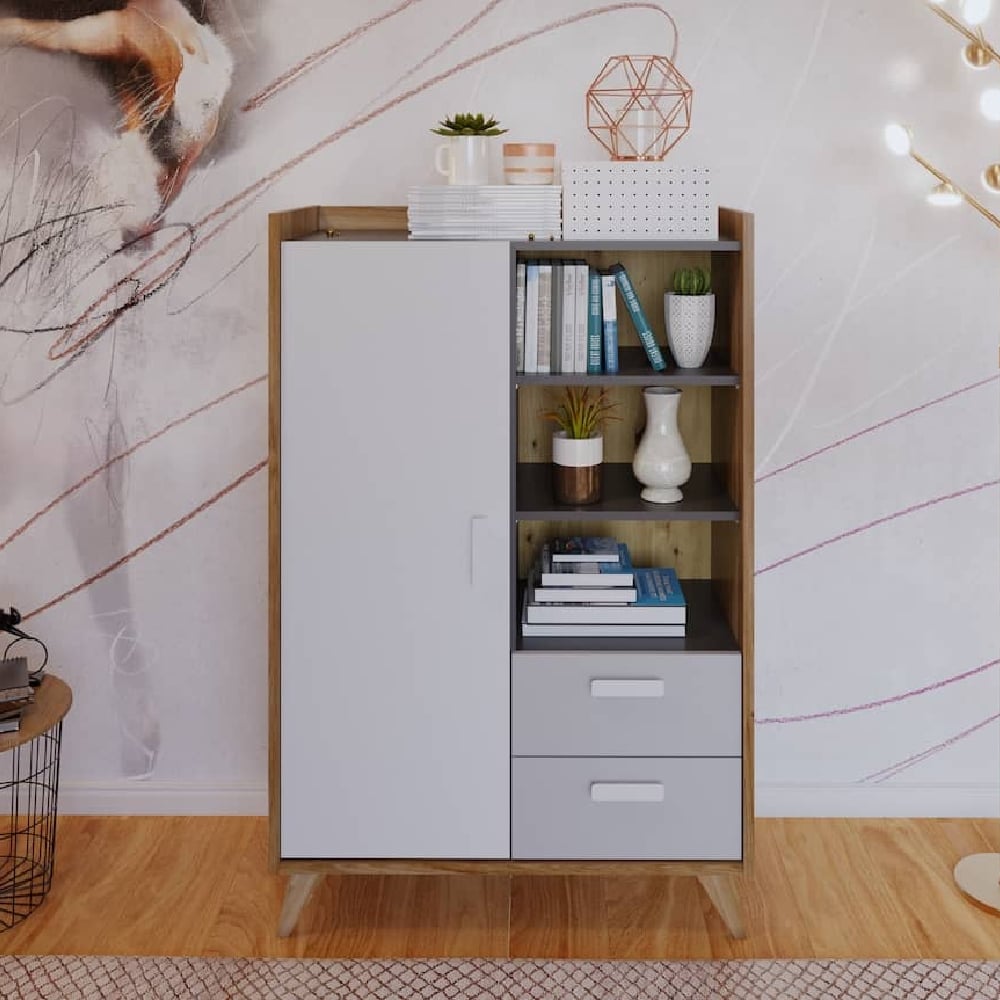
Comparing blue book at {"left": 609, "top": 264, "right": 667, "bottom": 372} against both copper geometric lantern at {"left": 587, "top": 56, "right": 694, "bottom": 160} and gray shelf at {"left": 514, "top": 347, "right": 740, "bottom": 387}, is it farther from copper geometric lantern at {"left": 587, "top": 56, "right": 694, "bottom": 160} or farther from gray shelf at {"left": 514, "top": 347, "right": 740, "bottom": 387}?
copper geometric lantern at {"left": 587, "top": 56, "right": 694, "bottom": 160}

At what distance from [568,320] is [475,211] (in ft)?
0.90

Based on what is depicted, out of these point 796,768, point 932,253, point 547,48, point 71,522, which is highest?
point 547,48

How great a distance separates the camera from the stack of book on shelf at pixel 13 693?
2590 mm

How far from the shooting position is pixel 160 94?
287 cm

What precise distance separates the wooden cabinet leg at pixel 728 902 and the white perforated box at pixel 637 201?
1.27 metres

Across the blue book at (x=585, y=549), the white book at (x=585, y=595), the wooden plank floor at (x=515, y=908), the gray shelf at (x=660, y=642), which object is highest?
the blue book at (x=585, y=549)

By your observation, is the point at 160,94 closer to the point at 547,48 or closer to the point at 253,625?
the point at 547,48

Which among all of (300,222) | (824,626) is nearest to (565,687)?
(824,626)

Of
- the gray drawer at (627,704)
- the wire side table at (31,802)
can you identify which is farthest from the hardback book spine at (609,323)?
the wire side table at (31,802)

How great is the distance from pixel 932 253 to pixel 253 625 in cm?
177

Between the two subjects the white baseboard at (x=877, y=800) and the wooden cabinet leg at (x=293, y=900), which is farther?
the white baseboard at (x=877, y=800)

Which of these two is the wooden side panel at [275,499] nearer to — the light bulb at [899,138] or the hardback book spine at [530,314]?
the hardback book spine at [530,314]

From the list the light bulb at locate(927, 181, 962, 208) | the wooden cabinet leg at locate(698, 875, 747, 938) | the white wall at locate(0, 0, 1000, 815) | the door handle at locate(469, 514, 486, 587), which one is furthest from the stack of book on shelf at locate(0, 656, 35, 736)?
the light bulb at locate(927, 181, 962, 208)

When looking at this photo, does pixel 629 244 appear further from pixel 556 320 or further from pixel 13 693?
pixel 13 693
